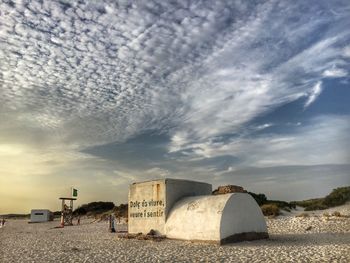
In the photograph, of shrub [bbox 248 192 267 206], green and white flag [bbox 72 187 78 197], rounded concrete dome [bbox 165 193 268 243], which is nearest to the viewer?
rounded concrete dome [bbox 165 193 268 243]

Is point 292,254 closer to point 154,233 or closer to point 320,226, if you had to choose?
point 154,233

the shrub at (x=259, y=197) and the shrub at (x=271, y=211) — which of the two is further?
the shrub at (x=259, y=197)

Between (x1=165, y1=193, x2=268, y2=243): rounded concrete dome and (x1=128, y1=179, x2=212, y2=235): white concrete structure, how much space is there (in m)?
0.75

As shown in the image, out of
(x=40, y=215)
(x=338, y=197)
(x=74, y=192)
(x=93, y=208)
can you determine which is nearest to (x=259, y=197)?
(x=338, y=197)

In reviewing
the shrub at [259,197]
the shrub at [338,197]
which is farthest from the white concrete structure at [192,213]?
the shrub at [338,197]

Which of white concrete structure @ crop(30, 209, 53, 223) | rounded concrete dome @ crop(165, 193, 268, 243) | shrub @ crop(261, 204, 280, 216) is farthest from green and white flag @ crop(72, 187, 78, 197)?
rounded concrete dome @ crop(165, 193, 268, 243)

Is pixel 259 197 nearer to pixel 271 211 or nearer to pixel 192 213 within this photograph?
pixel 271 211

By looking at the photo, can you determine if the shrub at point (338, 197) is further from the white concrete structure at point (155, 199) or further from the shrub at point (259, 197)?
the white concrete structure at point (155, 199)

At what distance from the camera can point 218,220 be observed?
16453 mm

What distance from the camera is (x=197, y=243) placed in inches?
667

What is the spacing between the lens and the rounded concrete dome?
16578mm

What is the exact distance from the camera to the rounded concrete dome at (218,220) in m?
16.6

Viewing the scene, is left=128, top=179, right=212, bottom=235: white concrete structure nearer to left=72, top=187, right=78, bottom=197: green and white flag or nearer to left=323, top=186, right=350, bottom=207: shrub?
left=323, top=186, right=350, bottom=207: shrub

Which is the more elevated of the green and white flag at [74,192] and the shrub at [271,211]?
the green and white flag at [74,192]
